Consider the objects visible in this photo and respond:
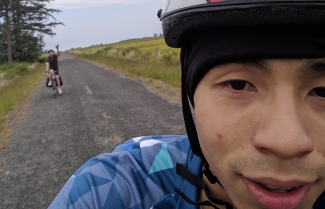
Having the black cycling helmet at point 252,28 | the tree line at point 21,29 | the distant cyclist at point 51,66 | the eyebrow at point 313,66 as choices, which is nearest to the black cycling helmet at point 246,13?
the black cycling helmet at point 252,28

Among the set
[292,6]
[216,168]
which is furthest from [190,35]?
[216,168]

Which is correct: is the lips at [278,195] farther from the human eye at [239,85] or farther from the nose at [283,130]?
the human eye at [239,85]

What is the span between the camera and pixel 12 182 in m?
3.79

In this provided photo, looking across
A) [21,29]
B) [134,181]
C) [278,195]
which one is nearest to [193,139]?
[134,181]

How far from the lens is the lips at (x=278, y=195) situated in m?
0.76

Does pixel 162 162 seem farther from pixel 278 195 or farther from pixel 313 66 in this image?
pixel 313 66

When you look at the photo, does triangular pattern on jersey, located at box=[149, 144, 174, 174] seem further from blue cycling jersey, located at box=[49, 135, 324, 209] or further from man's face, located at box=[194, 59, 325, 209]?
man's face, located at box=[194, 59, 325, 209]

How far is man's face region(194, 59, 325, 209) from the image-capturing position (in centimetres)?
72

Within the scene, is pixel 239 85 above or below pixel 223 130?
above

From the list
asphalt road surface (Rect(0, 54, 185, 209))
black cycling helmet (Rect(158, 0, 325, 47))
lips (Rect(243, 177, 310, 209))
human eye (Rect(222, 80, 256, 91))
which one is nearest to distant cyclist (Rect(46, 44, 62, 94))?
asphalt road surface (Rect(0, 54, 185, 209))

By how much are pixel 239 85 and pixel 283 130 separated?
0.63 ft

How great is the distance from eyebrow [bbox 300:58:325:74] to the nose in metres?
0.09

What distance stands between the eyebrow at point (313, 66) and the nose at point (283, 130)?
3.4 inches

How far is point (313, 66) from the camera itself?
775mm
